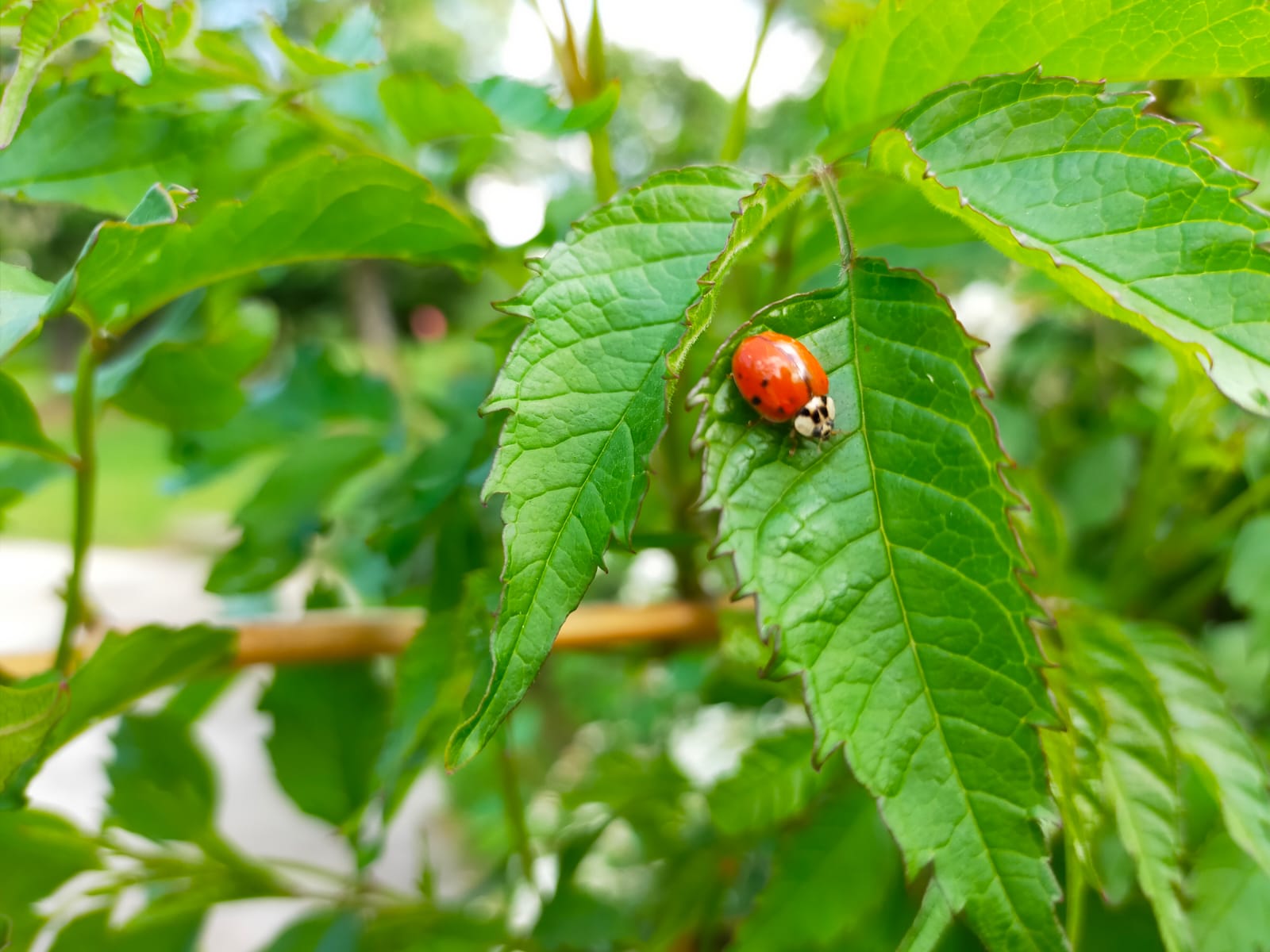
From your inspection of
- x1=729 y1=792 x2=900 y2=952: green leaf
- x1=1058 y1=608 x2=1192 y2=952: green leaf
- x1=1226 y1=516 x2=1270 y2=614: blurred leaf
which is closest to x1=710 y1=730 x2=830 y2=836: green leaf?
x1=729 y1=792 x2=900 y2=952: green leaf

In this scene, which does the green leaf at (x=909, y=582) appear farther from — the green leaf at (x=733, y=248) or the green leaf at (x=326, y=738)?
the green leaf at (x=326, y=738)

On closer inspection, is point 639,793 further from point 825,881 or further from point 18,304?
point 18,304

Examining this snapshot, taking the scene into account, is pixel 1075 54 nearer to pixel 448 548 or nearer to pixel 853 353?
pixel 853 353

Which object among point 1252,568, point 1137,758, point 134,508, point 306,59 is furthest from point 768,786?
point 134,508

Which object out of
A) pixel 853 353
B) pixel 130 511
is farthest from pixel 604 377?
pixel 130 511

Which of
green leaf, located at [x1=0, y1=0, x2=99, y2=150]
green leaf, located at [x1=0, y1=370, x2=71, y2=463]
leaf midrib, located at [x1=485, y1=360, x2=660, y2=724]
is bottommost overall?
leaf midrib, located at [x1=485, y1=360, x2=660, y2=724]

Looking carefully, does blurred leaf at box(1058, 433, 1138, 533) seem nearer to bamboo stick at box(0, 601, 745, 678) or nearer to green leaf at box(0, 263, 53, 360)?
bamboo stick at box(0, 601, 745, 678)

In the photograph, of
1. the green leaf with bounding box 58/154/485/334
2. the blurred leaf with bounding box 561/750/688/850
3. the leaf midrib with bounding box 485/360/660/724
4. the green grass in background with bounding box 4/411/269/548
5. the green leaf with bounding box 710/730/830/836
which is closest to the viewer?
the leaf midrib with bounding box 485/360/660/724
